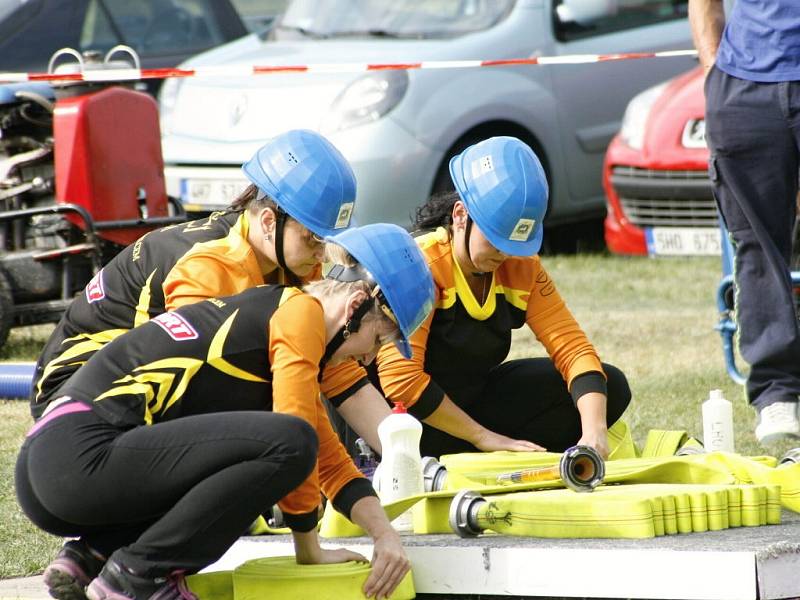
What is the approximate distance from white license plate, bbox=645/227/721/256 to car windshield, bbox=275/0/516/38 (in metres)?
1.75

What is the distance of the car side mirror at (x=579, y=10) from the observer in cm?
1108

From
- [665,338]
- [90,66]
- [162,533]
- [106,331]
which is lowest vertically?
[665,338]

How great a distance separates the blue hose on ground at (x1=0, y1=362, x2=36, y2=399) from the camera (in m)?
7.40

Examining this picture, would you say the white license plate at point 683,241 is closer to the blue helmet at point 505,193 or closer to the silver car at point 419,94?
the silver car at point 419,94

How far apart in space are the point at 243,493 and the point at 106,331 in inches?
43.7

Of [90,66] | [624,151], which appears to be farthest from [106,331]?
[624,151]

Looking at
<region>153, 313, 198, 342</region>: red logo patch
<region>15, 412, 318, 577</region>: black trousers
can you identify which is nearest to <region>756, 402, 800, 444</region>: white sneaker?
<region>15, 412, 318, 577</region>: black trousers

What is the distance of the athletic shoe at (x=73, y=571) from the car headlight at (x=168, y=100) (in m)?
6.90

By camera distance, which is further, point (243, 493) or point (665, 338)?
point (665, 338)

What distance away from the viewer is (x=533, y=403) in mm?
5770

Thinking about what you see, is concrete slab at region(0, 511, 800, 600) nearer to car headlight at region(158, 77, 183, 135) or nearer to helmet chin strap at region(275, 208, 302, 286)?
helmet chin strap at region(275, 208, 302, 286)

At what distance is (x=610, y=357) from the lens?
8375 mm

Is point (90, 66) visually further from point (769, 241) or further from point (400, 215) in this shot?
point (769, 241)

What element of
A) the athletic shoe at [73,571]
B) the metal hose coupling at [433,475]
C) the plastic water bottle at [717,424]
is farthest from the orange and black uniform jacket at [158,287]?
the plastic water bottle at [717,424]
